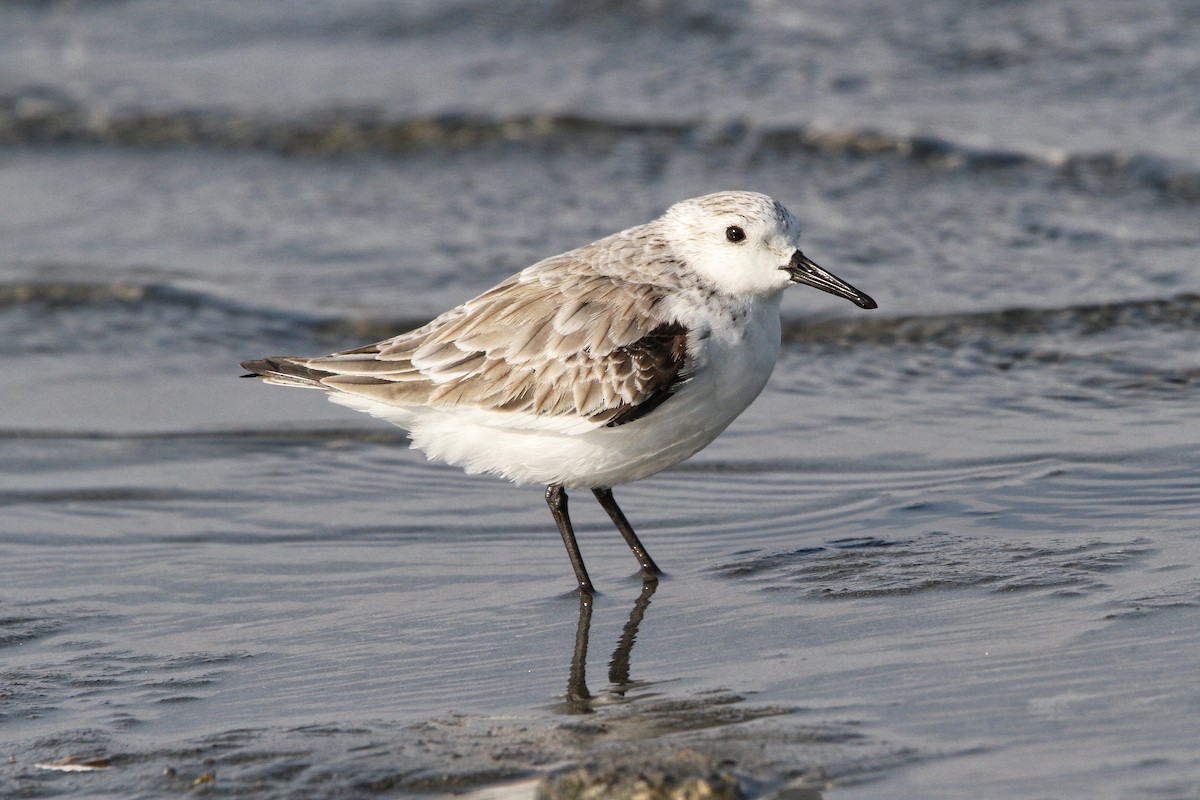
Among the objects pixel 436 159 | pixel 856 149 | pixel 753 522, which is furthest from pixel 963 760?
pixel 436 159

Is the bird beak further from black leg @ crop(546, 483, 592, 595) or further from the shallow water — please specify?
black leg @ crop(546, 483, 592, 595)

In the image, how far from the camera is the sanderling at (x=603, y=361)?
5805 mm

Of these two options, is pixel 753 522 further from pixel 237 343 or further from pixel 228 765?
pixel 237 343

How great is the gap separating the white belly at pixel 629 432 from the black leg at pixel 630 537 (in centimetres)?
19

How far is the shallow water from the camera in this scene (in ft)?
15.4

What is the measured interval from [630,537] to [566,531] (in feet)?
0.86

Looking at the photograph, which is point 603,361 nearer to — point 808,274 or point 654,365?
point 654,365

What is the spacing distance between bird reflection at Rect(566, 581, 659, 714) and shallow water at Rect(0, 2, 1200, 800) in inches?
0.7

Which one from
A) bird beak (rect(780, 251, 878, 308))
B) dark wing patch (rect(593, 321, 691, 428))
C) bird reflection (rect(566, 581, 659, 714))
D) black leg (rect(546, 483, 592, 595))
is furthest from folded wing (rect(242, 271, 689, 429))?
bird reflection (rect(566, 581, 659, 714))

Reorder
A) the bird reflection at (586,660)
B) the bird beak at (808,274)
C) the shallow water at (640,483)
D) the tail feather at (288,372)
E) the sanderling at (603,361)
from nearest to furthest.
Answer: the shallow water at (640,483) < the bird reflection at (586,660) < the sanderling at (603,361) < the bird beak at (808,274) < the tail feather at (288,372)

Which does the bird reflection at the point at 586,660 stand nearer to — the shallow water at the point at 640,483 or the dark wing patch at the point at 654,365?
the shallow water at the point at 640,483

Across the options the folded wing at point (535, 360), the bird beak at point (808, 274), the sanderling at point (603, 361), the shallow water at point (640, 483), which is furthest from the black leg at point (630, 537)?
the bird beak at point (808, 274)

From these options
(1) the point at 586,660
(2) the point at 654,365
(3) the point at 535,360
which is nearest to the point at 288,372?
(3) the point at 535,360

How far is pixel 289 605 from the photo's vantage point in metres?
6.09
